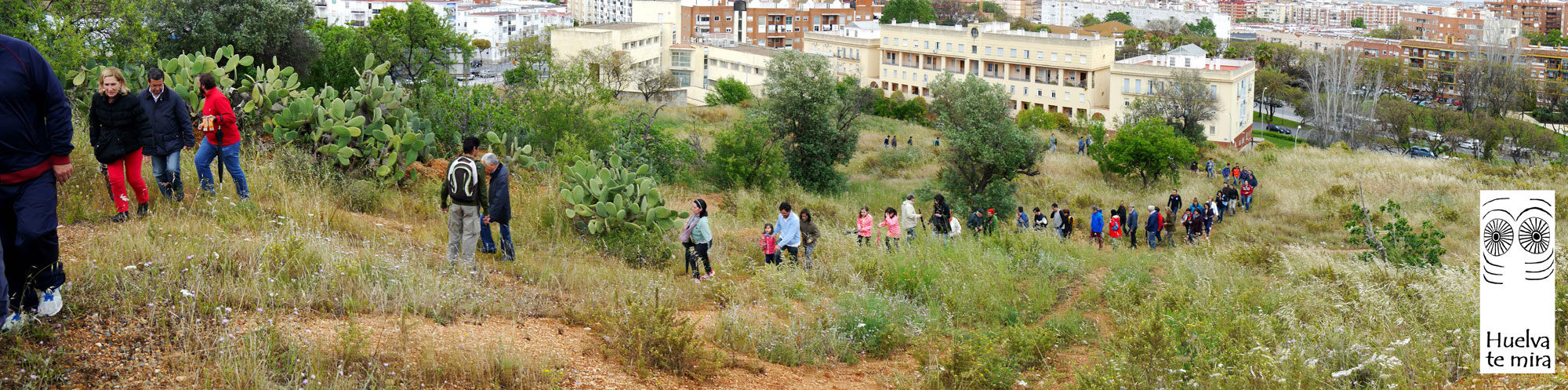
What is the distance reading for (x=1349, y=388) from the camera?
5609mm

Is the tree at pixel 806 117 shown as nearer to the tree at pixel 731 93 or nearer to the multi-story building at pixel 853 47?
the tree at pixel 731 93

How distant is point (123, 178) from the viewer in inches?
296

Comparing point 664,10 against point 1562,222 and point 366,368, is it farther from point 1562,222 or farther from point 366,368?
point 366,368

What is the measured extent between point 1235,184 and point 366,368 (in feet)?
83.9

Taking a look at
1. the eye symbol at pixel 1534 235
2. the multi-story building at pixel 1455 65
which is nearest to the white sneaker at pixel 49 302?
the eye symbol at pixel 1534 235

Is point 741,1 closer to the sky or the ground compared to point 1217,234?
closer to the sky

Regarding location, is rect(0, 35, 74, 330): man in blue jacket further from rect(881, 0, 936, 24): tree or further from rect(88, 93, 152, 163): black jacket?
rect(881, 0, 936, 24): tree

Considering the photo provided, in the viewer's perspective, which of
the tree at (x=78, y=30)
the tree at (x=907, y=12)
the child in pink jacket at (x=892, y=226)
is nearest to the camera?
the child in pink jacket at (x=892, y=226)

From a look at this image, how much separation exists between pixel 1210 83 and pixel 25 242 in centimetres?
5695

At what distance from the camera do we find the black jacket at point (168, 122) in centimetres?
805

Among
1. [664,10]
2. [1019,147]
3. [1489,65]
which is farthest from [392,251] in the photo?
[664,10]

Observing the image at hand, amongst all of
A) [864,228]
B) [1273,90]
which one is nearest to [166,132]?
[864,228]

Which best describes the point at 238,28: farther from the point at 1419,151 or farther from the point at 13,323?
the point at 1419,151

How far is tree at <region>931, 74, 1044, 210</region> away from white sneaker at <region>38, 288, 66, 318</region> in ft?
61.2
